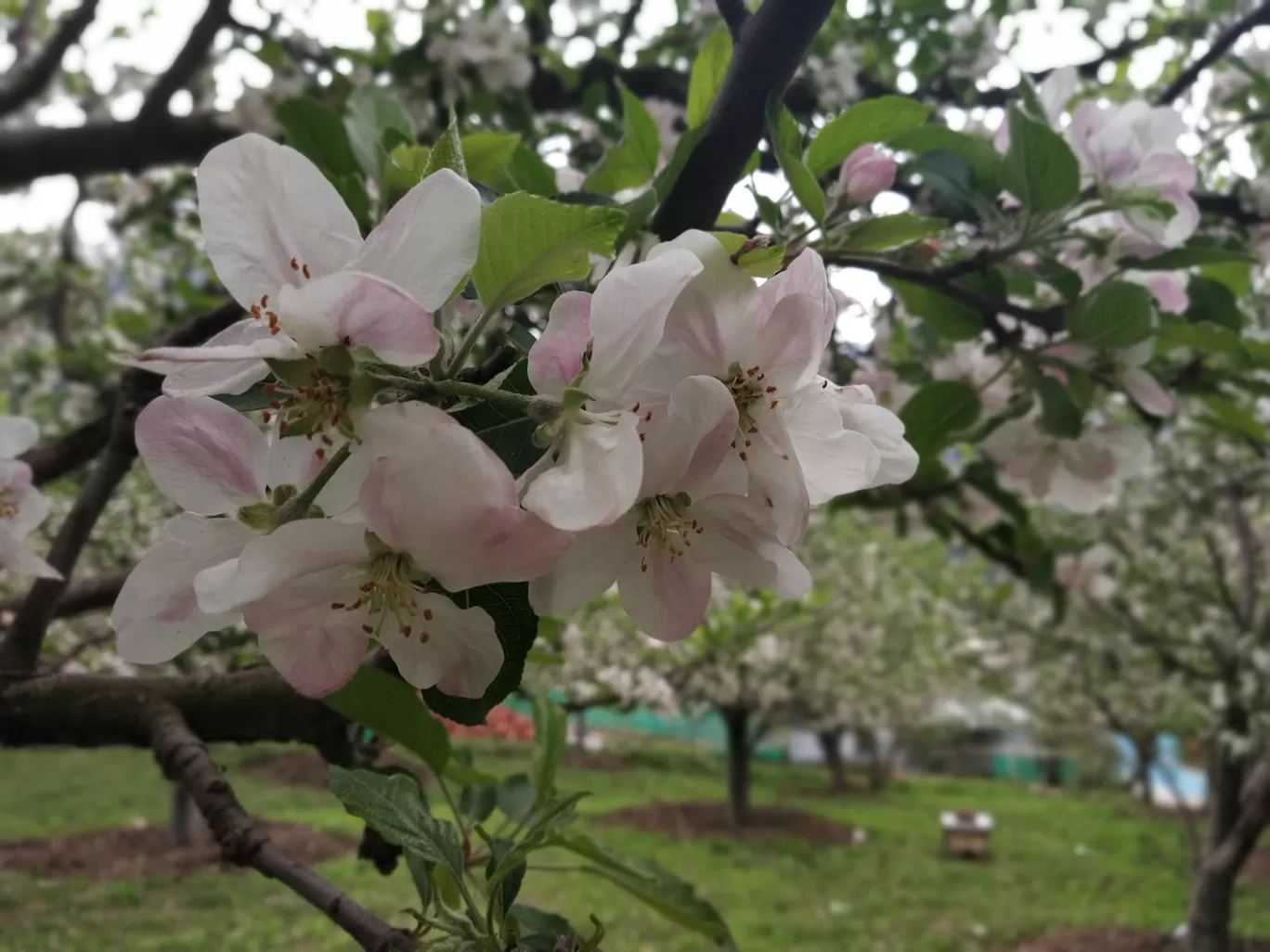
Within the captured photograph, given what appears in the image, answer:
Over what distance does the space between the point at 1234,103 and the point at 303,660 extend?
2.11 m

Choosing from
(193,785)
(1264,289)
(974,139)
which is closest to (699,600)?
(193,785)

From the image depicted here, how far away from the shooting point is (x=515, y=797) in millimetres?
814

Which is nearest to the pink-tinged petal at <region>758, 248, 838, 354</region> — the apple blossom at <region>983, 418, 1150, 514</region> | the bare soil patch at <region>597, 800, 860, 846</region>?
the apple blossom at <region>983, 418, 1150, 514</region>

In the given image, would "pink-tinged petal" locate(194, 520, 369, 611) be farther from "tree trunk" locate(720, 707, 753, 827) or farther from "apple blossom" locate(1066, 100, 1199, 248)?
"tree trunk" locate(720, 707, 753, 827)

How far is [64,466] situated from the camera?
1091mm

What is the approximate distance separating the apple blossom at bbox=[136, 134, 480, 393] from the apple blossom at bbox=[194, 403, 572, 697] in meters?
0.03

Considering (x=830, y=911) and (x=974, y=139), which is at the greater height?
(x=974, y=139)

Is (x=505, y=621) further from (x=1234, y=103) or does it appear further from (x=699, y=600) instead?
(x=1234, y=103)

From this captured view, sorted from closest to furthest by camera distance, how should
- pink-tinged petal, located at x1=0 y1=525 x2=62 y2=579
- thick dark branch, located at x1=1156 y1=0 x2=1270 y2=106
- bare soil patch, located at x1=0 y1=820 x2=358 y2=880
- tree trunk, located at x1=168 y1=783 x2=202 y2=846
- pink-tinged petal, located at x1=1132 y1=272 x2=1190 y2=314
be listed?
pink-tinged petal, located at x1=0 y1=525 x2=62 y2=579 < pink-tinged petal, located at x1=1132 y1=272 x2=1190 y2=314 < thick dark branch, located at x1=1156 y1=0 x2=1270 y2=106 < bare soil patch, located at x1=0 y1=820 x2=358 y2=880 < tree trunk, located at x1=168 y1=783 x2=202 y2=846

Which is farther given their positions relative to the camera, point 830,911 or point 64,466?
point 830,911

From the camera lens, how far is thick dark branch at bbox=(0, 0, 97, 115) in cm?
211

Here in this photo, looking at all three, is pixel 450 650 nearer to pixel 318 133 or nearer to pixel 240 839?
pixel 240 839

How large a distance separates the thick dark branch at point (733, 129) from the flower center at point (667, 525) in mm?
221

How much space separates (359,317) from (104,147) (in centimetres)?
203
